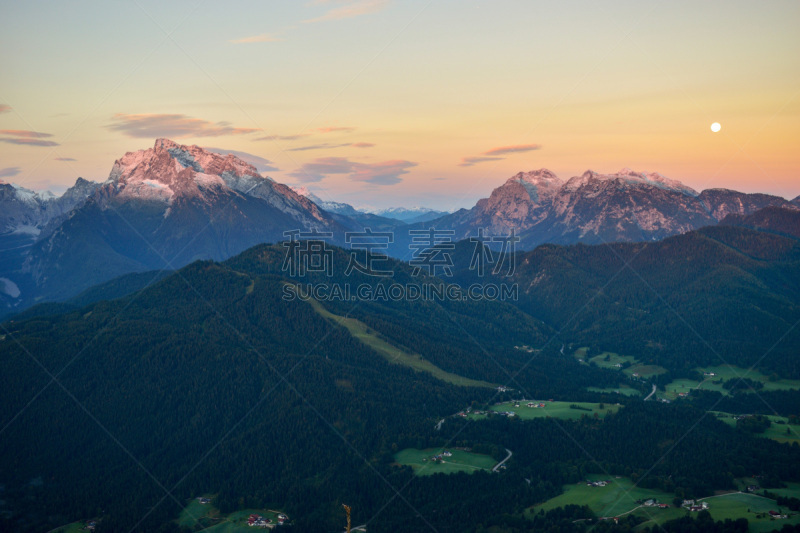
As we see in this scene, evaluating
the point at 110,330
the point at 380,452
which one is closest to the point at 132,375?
the point at 110,330

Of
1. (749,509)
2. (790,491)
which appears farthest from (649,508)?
(790,491)

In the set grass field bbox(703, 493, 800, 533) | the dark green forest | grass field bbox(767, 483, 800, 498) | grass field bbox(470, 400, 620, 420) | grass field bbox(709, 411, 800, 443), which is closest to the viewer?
grass field bbox(703, 493, 800, 533)

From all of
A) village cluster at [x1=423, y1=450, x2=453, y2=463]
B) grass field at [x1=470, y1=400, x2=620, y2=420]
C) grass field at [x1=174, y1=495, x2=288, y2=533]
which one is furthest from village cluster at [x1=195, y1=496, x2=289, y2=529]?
grass field at [x1=470, y1=400, x2=620, y2=420]

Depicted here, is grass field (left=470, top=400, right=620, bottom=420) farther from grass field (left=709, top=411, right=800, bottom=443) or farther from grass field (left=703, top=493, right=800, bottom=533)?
grass field (left=703, top=493, right=800, bottom=533)

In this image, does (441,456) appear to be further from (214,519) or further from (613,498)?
(214,519)

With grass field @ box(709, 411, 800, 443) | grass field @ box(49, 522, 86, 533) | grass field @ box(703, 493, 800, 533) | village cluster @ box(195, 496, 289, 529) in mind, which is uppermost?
grass field @ box(709, 411, 800, 443)

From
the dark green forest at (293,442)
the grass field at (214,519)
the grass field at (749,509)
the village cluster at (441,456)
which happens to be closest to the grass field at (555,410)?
the dark green forest at (293,442)

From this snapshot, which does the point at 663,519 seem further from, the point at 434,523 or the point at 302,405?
the point at 302,405

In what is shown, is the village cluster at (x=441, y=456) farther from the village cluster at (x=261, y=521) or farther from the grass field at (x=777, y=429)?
the grass field at (x=777, y=429)
